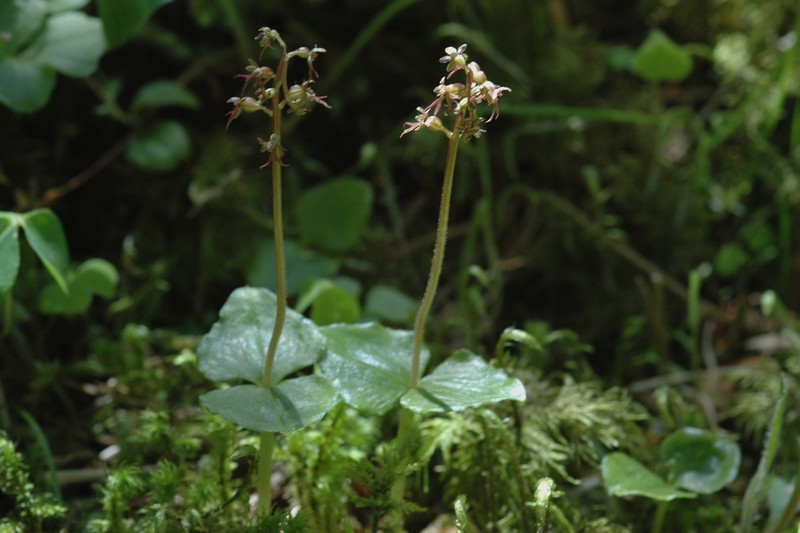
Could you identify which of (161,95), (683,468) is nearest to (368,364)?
(683,468)

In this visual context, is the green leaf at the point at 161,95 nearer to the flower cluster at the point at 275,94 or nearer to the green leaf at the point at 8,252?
the green leaf at the point at 8,252

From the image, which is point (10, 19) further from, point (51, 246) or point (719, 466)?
point (719, 466)

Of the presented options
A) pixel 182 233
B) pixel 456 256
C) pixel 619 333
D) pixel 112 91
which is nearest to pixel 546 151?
pixel 456 256

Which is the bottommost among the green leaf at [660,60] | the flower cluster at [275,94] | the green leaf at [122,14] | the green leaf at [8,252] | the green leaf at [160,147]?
the green leaf at [8,252]

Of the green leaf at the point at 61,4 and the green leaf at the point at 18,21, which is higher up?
the green leaf at the point at 61,4

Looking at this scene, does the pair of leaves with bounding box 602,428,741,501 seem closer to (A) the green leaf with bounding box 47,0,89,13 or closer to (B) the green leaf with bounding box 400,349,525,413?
(B) the green leaf with bounding box 400,349,525,413

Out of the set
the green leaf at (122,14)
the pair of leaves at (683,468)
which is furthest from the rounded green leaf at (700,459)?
the green leaf at (122,14)
